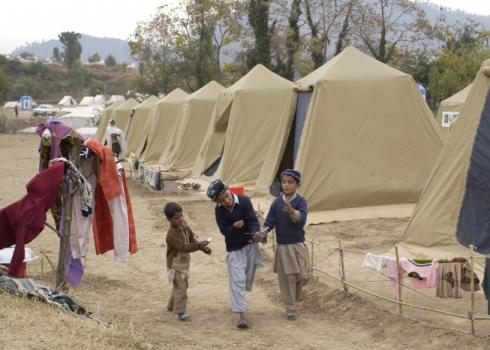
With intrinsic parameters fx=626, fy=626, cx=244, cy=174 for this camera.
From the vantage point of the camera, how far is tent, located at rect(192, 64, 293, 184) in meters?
13.6

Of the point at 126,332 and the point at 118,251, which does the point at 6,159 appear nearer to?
the point at 118,251

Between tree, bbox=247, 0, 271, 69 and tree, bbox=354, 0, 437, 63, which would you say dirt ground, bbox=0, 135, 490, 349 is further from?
tree, bbox=354, 0, 437, 63

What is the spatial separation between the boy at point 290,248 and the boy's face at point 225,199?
386 millimetres

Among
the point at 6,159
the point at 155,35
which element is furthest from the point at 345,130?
the point at 155,35

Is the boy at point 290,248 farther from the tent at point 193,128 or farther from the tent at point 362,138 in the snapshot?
the tent at point 193,128

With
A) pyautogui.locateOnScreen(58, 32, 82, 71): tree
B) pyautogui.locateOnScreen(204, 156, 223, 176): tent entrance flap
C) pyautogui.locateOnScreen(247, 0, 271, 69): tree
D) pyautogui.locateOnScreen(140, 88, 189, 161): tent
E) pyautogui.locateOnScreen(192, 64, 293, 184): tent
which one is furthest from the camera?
pyautogui.locateOnScreen(58, 32, 82, 71): tree

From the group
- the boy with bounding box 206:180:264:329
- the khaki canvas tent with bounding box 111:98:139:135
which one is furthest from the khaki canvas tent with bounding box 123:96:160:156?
the boy with bounding box 206:180:264:329

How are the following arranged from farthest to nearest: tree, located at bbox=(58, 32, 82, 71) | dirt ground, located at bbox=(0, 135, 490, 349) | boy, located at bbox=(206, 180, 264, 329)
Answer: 1. tree, located at bbox=(58, 32, 82, 71)
2. boy, located at bbox=(206, 180, 264, 329)
3. dirt ground, located at bbox=(0, 135, 490, 349)

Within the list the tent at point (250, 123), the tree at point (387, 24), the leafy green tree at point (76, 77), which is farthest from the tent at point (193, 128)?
the leafy green tree at point (76, 77)

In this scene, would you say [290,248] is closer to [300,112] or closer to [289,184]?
[289,184]

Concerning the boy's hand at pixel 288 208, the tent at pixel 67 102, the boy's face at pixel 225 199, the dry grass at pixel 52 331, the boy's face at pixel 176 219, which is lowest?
the dry grass at pixel 52 331

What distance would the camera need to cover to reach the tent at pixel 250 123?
13586mm

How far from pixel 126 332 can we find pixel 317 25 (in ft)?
90.7

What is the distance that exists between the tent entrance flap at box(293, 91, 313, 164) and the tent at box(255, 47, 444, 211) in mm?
33
